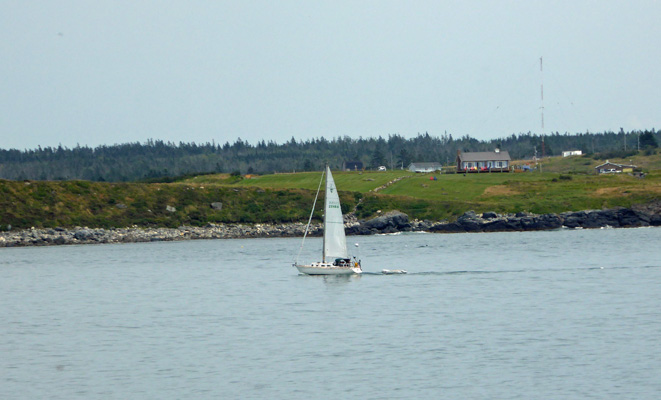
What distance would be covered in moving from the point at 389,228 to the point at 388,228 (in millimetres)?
210

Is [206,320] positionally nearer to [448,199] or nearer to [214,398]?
[214,398]

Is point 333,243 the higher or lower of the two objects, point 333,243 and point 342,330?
the higher

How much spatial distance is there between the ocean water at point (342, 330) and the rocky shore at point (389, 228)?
1604 inches

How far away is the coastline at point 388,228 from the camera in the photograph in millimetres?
120688

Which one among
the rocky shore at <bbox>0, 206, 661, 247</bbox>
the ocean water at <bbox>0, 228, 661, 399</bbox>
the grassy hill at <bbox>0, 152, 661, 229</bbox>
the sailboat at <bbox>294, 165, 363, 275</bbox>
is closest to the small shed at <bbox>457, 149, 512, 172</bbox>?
the grassy hill at <bbox>0, 152, 661, 229</bbox>

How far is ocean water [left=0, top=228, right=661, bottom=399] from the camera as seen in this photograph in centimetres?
2947

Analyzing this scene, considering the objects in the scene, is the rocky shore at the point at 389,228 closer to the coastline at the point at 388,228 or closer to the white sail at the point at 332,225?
the coastline at the point at 388,228

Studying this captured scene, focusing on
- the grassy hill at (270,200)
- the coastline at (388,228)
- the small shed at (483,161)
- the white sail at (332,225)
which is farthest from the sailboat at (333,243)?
the small shed at (483,161)

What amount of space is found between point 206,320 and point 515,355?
19.2 metres

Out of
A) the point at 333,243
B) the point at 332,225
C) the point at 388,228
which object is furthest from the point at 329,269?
the point at 388,228

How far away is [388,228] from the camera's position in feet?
422

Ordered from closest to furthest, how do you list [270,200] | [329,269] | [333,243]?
[333,243] → [329,269] → [270,200]

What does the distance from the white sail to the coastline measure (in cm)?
6351

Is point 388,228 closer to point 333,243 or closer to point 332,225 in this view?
point 333,243
